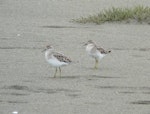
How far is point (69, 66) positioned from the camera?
1540 centimetres

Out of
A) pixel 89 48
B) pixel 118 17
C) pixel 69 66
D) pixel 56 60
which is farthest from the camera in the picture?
pixel 118 17

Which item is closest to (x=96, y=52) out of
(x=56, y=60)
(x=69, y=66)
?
(x=69, y=66)

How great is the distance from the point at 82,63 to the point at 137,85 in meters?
2.55

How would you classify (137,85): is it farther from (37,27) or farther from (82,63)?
(37,27)

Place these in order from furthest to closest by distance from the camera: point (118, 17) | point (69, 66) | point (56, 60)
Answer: point (118, 17), point (69, 66), point (56, 60)

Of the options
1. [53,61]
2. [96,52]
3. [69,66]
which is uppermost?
[53,61]

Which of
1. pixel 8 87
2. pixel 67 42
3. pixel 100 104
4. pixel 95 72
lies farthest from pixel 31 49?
pixel 100 104

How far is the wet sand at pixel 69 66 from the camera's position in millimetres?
11719

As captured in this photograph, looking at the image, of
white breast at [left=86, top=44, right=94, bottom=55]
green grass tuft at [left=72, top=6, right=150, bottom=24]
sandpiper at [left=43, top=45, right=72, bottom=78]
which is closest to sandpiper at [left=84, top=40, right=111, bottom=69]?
white breast at [left=86, top=44, right=94, bottom=55]

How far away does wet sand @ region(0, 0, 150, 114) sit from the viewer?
38.4 feet

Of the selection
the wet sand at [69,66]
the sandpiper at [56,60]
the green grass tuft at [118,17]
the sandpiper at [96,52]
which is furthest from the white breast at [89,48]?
the green grass tuft at [118,17]

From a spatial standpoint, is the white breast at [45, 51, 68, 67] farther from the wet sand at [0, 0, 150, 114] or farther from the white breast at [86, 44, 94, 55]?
the white breast at [86, 44, 94, 55]

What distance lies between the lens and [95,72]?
1479 cm

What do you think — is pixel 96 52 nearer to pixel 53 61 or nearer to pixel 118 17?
pixel 53 61
